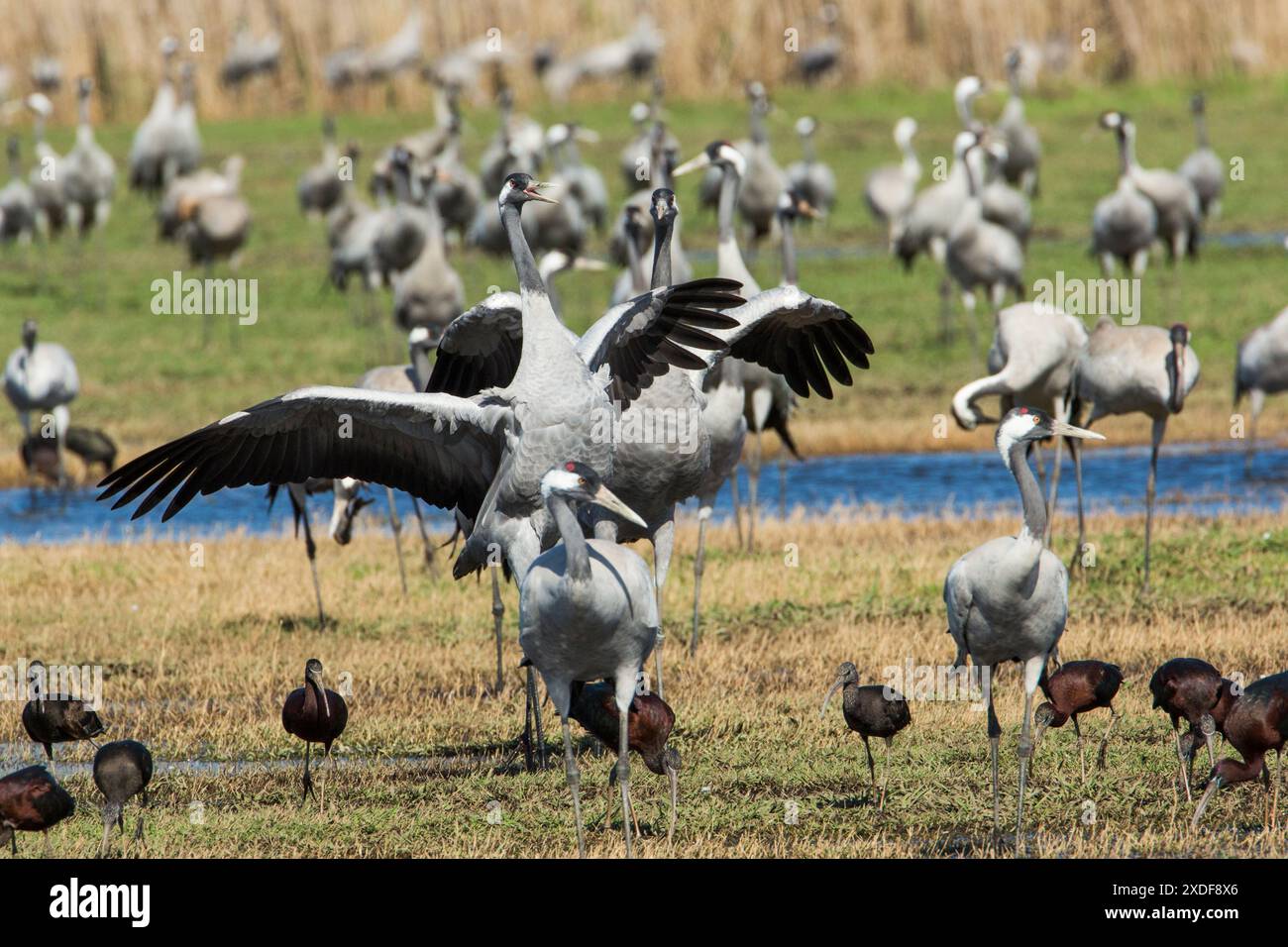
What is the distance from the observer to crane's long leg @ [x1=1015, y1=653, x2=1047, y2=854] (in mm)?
6246

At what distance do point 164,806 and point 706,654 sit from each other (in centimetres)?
288

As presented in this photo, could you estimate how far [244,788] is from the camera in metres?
7.26

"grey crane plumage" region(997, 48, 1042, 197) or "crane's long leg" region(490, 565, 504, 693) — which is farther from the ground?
"grey crane plumage" region(997, 48, 1042, 197)

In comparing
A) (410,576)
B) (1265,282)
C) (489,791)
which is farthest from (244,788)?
(1265,282)

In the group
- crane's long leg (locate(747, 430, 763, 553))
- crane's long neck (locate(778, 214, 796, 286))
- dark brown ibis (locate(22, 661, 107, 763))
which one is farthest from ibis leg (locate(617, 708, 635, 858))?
crane's long neck (locate(778, 214, 796, 286))

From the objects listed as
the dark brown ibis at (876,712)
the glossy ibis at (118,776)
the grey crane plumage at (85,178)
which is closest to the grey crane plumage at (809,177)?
the grey crane plumage at (85,178)

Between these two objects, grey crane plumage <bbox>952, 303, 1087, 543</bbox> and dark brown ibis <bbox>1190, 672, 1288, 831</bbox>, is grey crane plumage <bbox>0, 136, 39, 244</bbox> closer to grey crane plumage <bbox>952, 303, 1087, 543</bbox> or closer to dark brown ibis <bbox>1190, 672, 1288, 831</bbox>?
grey crane plumage <bbox>952, 303, 1087, 543</bbox>

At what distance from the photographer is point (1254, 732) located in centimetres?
630

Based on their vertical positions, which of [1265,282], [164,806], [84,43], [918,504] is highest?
[84,43]

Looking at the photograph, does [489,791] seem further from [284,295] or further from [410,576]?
[284,295]

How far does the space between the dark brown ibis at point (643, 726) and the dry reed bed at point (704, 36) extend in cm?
2723

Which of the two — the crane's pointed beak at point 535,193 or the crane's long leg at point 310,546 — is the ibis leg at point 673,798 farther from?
the crane's long leg at point 310,546

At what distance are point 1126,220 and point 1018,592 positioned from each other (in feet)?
43.2

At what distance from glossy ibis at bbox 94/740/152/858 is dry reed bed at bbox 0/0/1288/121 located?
2771cm
